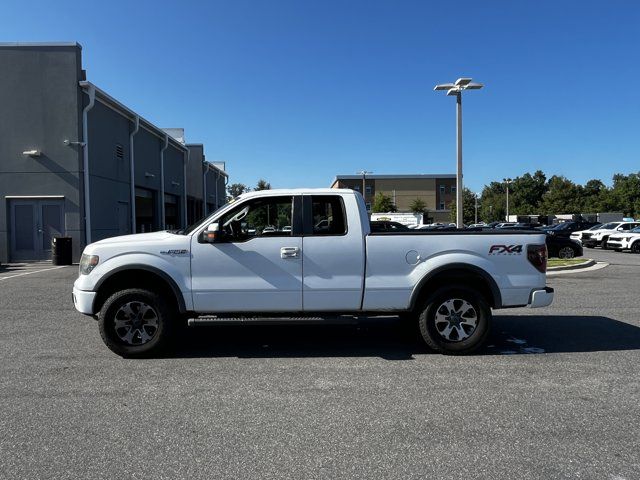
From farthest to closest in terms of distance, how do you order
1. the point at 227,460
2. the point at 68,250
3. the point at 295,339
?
the point at 68,250 < the point at 295,339 < the point at 227,460

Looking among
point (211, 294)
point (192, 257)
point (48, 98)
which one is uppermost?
point (48, 98)

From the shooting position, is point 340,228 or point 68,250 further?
point 68,250

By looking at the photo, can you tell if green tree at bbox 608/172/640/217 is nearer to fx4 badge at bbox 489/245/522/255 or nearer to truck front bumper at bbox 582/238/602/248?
truck front bumper at bbox 582/238/602/248

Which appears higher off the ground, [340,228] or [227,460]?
[340,228]

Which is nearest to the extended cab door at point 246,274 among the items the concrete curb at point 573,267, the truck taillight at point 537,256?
the truck taillight at point 537,256

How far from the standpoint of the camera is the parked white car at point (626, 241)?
24.2m

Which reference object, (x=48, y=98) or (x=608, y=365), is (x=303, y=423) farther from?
(x=48, y=98)

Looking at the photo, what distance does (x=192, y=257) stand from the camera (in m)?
5.61

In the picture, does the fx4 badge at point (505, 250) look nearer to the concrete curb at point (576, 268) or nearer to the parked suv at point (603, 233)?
the concrete curb at point (576, 268)

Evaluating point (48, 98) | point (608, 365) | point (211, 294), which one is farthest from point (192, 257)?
point (48, 98)

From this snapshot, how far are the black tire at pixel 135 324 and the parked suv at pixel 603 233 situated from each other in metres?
26.9

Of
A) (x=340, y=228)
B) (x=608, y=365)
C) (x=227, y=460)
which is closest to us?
(x=227, y=460)

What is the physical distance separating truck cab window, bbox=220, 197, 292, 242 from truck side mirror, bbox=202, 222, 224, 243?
20 cm

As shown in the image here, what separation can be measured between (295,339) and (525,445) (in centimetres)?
367
